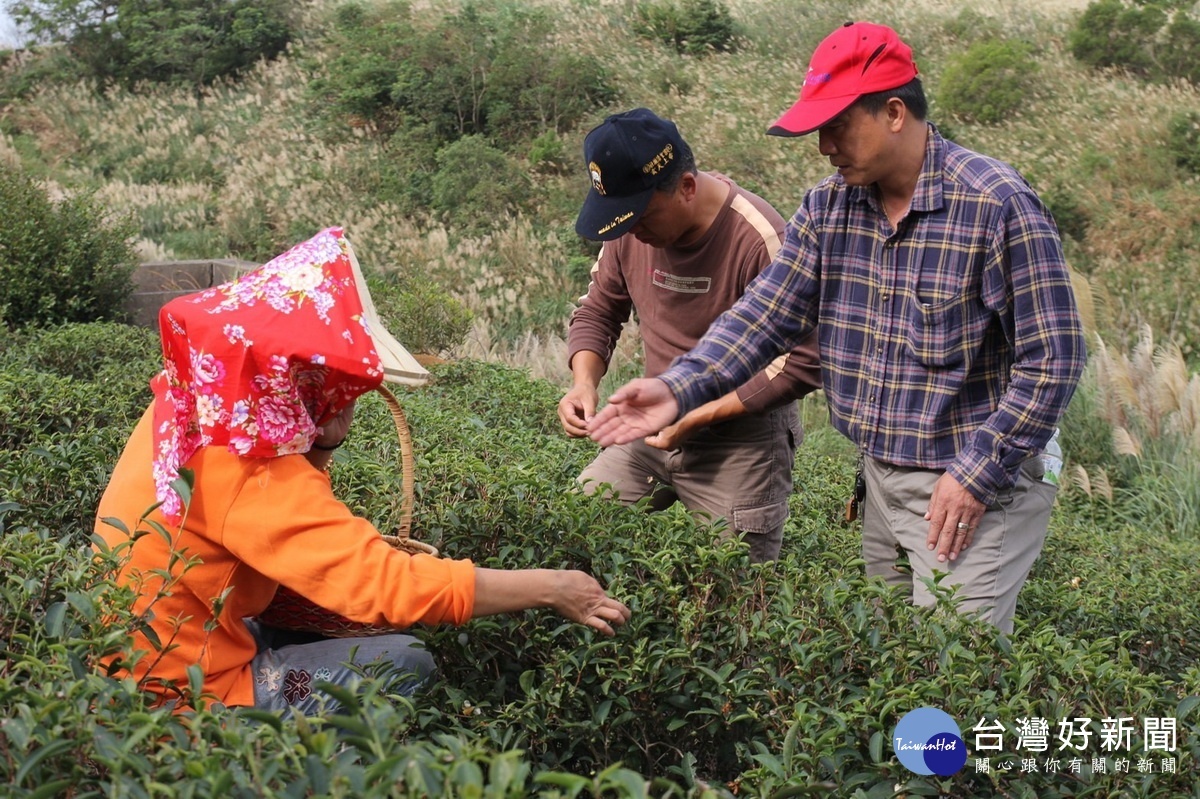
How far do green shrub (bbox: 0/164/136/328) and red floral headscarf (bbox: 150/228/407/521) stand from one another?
680 centimetres

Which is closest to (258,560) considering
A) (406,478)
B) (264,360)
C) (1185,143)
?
(264,360)

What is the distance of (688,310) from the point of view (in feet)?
13.9

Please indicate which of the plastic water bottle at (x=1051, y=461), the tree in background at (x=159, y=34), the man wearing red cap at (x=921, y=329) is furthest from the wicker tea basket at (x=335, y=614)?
the tree in background at (x=159, y=34)

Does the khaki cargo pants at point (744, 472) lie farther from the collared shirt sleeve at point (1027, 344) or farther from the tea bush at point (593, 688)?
the collared shirt sleeve at point (1027, 344)

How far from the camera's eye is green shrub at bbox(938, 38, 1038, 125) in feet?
54.2

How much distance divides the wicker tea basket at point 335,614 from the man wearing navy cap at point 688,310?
878mm

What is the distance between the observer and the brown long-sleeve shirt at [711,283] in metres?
4.01

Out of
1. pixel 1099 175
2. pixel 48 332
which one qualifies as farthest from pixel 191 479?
pixel 1099 175

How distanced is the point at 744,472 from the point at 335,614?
158cm

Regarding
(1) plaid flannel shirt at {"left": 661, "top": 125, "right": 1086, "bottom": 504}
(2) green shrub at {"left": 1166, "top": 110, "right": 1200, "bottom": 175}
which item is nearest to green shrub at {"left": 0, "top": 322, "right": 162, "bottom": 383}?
(1) plaid flannel shirt at {"left": 661, "top": 125, "right": 1086, "bottom": 504}

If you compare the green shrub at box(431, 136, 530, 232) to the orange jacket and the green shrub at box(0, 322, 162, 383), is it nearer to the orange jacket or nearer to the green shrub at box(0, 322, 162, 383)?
the green shrub at box(0, 322, 162, 383)

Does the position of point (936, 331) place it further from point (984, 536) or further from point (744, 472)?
point (744, 472)

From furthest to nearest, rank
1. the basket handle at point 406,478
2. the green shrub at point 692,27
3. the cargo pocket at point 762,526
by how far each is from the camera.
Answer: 1. the green shrub at point 692,27
2. the cargo pocket at point 762,526
3. the basket handle at point 406,478

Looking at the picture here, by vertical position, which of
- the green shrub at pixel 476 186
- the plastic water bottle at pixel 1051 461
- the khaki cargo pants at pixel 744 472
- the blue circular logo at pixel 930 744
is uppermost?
the blue circular logo at pixel 930 744
